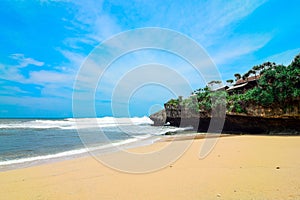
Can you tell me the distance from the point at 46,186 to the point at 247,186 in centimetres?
403

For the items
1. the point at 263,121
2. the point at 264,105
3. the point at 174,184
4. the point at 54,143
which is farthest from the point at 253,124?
the point at 54,143

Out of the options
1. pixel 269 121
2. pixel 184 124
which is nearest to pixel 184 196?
pixel 269 121

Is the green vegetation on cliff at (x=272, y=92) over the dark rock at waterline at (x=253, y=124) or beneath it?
over

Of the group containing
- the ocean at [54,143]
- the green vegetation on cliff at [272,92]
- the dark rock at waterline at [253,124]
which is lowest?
the ocean at [54,143]

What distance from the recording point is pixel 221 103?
19.8 meters

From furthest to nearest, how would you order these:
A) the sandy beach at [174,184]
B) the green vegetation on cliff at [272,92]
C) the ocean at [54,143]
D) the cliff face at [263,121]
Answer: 1. the cliff face at [263,121]
2. the green vegetation on cliff at [272,92]
3. the ocean at [54,143]
4. the sandy beach at [174,184]

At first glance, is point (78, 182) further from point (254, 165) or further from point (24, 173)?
point (254, 165)

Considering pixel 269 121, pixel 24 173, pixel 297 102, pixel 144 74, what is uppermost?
pixel 144 74

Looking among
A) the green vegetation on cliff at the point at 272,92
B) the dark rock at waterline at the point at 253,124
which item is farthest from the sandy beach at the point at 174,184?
the dark rock at waterline at the point at 253,124

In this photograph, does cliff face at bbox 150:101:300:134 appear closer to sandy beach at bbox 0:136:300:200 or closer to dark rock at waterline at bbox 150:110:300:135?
dark rock at waterline at bbox 150:110:300:135

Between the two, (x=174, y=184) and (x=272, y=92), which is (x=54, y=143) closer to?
(x=174, y=184)

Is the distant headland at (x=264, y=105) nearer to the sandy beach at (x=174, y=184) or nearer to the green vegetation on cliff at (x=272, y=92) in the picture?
the green vegetation on cliff at (x=272, y=92)

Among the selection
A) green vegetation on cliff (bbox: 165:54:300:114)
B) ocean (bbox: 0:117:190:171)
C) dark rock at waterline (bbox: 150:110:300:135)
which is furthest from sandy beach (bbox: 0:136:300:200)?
dark rock at waterline (bbox: 150:110:300:135)

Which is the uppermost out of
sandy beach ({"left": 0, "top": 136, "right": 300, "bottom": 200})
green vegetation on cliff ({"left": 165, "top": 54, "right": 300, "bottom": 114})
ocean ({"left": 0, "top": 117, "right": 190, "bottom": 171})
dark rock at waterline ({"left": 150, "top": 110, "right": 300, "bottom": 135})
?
green vegetation on cliff ({"left": 165, "top": 54, "right": 300, "bottom": 114})
